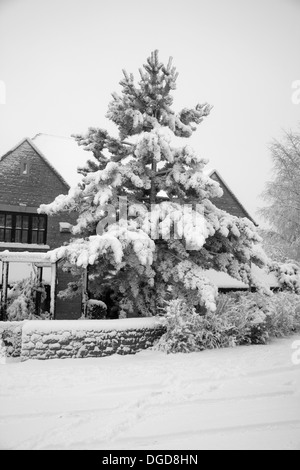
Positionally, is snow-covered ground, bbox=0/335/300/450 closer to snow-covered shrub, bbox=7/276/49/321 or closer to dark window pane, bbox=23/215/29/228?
snow-covered shrub, bbox=7/276/49/321

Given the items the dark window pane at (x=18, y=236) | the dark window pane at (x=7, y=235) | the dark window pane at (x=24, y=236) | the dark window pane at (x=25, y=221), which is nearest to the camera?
the dark window pane at (x=7, y=235)

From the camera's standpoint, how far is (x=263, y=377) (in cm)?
705

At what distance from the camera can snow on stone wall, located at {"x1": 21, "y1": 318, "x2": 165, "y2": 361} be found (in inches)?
361

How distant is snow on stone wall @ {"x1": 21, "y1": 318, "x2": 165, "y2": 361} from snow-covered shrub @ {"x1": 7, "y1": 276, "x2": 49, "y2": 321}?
93.7 inches

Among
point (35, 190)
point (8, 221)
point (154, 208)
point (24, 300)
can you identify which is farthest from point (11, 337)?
point (35, 190)

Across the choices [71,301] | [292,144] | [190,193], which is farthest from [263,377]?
[292,144]

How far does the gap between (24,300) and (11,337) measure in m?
2.29

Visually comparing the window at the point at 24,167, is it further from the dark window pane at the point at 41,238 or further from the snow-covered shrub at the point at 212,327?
the snow-covered shrub at the point at 212,327

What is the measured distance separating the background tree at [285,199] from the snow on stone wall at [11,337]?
591 inches

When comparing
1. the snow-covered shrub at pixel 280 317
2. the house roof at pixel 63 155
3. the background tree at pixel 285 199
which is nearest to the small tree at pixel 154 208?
the snow-covered shrub at pixel 280 317

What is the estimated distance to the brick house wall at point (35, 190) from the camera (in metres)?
16.8

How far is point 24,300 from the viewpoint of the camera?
12.2 meters

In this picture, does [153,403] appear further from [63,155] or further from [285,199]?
[285,199]

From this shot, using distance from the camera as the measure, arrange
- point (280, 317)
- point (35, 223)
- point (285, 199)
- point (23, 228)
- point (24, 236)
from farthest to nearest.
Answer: point (285, 199), point (35, 223), point (23, 228), point (24, 236), point (280, 317)
